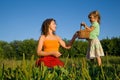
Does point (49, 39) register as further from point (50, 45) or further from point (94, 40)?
point (94, 40)

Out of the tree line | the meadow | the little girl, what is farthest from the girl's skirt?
the tree line

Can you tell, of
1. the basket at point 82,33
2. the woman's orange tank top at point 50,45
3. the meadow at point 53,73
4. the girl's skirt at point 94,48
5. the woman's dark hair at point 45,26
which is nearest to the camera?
the meadow at point 53,73

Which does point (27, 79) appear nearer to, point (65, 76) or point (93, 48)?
point (65, 76)

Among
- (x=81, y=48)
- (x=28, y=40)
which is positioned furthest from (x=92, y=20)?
(x=28, y=40)

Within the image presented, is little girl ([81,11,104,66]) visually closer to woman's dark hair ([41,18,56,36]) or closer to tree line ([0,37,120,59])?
woman's dark hair ([41,18,56,36])

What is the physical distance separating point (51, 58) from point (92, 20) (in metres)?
5.05

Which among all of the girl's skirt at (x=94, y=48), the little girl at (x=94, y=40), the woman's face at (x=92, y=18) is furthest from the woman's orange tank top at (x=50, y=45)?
the girl's skirt at (x=94, y=48)

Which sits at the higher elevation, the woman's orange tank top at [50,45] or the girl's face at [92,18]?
the girl's face at [92,18]

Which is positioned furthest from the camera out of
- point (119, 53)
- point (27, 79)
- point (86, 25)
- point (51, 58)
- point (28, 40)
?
point (28, 40)

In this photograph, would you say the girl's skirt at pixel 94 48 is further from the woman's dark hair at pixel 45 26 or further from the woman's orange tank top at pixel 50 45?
the woman's orange tank top at pixel 50 45

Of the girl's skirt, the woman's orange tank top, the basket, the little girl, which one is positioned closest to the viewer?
the woman's orange tank top

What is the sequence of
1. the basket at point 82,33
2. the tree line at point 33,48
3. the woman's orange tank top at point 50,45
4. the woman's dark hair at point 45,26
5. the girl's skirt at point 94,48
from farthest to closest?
the tree line at point 33,48, the girl's skirt at point 94,48, the basket at point 82,33, the woman's dark hair at point 45,26, the woman's orange tank top at point 50,45

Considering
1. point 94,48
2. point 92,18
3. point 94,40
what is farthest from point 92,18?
point 94,48

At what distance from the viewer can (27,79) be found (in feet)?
7.98
